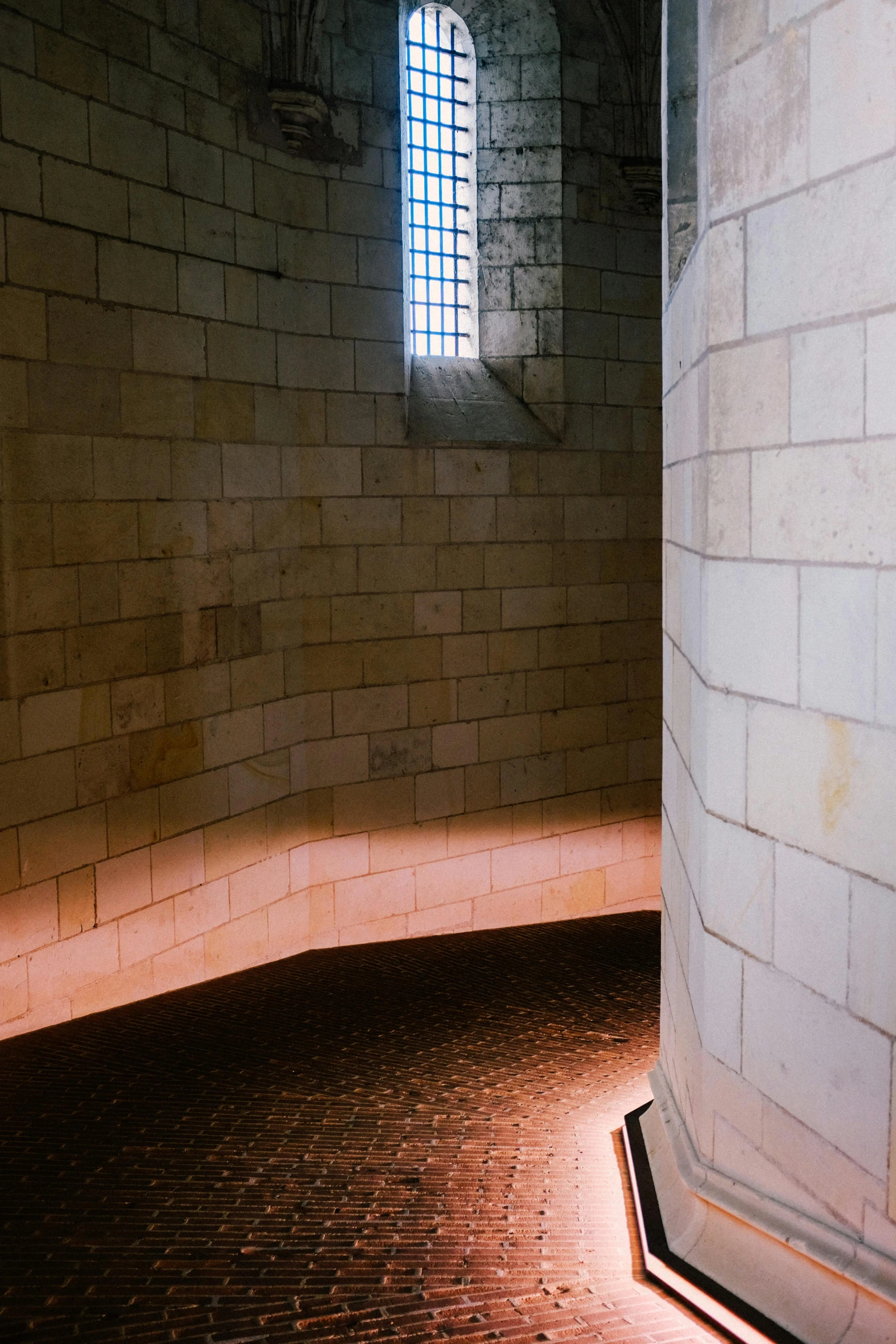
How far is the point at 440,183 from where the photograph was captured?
8898 mm

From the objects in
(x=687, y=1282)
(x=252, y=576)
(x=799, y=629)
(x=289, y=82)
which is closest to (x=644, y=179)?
(x=289, y=82)

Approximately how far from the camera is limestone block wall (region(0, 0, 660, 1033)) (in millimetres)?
6398

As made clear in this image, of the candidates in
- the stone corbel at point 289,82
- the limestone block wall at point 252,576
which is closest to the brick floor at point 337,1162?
the limestone block wall at point 252,576

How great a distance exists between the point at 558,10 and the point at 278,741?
17.0 ft

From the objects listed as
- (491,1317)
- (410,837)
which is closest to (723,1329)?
(491,1317)

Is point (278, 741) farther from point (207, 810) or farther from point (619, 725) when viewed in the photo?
point (619, 725)

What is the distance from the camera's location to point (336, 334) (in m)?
8.07

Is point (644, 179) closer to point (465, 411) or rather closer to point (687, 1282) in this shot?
point (465, 411)

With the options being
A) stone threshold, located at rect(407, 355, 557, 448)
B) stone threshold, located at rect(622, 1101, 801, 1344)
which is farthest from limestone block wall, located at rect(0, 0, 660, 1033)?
stone threshold, located at rect(622, 1101, 801, 1344)

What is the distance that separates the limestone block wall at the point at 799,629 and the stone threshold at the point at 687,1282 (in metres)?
0.05

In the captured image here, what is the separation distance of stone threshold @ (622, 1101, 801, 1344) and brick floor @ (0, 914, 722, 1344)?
54 mm

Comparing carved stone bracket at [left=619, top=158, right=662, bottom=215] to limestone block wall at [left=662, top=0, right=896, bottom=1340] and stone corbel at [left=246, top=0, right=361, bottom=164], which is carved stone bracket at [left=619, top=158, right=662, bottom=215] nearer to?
stone corbel at [left=246, top=0, right=361, bottom=164]

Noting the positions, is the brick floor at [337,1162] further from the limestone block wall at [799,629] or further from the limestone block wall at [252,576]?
the limestone block wall at [252,576]

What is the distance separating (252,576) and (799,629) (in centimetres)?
488
